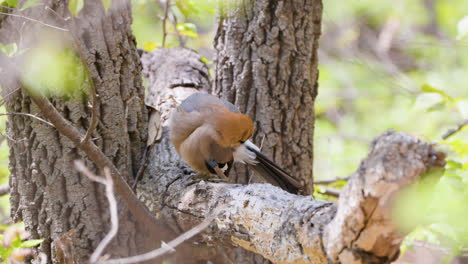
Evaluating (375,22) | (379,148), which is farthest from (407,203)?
(375,22)

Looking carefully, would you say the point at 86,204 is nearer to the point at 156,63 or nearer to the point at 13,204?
the point at 13,204

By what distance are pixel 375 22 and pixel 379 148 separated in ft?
24.2

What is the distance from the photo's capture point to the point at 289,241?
1.74 metres

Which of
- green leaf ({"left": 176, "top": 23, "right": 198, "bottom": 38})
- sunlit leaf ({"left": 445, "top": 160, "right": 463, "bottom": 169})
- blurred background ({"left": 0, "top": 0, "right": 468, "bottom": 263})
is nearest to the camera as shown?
sunlit leaf ({"left": 445, "top": 160, "right": 463, "bottom": 169})

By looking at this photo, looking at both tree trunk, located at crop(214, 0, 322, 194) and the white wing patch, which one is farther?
tree trunk, located at crop(214, 0, 322, 194)

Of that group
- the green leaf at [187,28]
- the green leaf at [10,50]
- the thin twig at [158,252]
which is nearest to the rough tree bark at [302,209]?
the thin twig at [158,252]

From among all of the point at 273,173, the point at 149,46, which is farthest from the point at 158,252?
the point at 149,46

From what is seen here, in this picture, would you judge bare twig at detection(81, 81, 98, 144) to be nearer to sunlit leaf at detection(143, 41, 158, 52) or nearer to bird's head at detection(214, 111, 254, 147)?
bird's head at detection(214, 111, 254, 147)

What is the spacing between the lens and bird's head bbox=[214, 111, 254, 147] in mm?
2555

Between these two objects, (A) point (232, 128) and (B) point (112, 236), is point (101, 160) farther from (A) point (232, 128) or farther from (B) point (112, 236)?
(A) point (232, 128)

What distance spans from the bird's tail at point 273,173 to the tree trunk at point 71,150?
2.60 ft

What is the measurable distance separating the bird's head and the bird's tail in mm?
163

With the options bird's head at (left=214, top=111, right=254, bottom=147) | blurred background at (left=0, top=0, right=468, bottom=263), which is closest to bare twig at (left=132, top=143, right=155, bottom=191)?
bird's head at (left=214, top=111, right=254, bottom=147)

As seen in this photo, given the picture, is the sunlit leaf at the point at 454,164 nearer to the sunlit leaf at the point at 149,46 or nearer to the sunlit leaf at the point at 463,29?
the sunlit leaf at the point at 463,29
